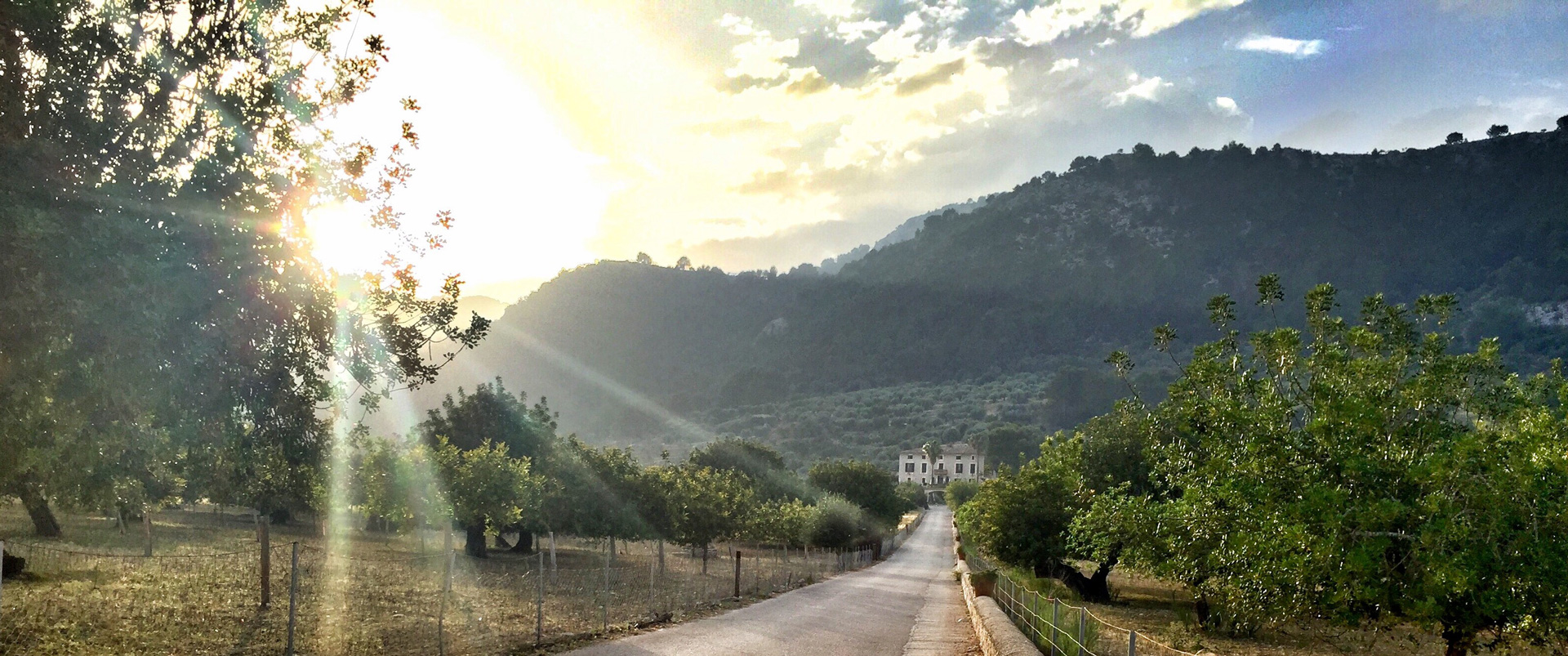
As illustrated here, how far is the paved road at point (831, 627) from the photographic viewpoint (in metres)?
18.1

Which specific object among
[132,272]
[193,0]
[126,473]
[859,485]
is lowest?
[859,485]

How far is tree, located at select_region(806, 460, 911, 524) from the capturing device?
95.4m

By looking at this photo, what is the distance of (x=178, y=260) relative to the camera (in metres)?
11.6

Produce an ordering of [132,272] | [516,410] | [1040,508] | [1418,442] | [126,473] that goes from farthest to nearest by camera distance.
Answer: [516,410]
[1040,508]
[1418,442]
[126,473]
[132,272]

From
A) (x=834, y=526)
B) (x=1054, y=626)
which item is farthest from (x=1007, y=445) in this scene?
(x=1054, y=626)

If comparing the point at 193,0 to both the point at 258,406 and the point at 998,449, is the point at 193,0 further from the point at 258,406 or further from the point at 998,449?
the point at 998,449

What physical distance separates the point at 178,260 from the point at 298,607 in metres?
11.3

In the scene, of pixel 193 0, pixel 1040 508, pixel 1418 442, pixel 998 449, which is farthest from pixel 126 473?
pixel 998 449

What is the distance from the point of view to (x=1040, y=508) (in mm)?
39344

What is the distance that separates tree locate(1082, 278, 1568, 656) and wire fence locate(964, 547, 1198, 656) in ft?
7.86

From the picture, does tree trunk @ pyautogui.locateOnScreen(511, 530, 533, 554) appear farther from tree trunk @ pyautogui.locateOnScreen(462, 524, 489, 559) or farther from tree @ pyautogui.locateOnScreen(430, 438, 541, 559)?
tree @ pyautogui.locateOnScreen(430, 438, 541, 559)

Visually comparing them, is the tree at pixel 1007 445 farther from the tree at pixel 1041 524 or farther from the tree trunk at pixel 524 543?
the tree at pixel 1041 524

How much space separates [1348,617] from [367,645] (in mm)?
16564

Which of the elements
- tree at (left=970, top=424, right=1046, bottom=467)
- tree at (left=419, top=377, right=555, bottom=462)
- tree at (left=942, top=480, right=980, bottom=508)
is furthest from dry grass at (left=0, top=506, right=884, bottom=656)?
tree at (left=970, top=424, right=1046, bottom=467)
